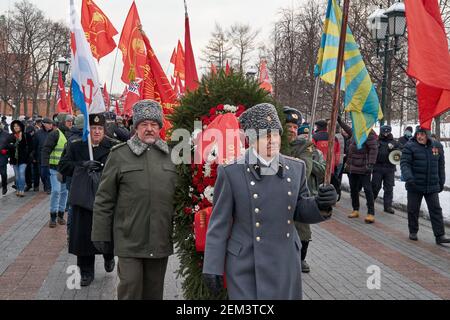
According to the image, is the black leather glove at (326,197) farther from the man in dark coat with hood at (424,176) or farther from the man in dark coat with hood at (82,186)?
the man in dark coat with hood at (424,176)

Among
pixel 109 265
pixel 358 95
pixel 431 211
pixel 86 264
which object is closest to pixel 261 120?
pixel 358 95

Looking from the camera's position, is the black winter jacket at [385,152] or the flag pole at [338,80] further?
the black winter jacket at [385,152]

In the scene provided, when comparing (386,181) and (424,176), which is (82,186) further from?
(386,181)

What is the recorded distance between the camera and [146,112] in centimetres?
455

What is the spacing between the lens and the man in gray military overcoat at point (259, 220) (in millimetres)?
3348

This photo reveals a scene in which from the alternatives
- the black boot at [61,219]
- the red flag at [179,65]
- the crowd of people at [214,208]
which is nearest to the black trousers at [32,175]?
the red flag at [179,65]

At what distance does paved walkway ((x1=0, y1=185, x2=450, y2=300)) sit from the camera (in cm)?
609

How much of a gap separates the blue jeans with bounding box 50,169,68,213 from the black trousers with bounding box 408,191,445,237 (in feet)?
19.6

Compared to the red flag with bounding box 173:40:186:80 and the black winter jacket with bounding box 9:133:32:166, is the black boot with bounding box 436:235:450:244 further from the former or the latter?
the black winter jacket with bounding box 9:133:32:166

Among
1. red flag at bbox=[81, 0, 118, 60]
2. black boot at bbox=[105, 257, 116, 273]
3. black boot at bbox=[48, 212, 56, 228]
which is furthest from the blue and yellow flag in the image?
black boot at bbox=[48, 212, 56, 228]

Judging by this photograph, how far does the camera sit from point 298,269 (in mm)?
3494

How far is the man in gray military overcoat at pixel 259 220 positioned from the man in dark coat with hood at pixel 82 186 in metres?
2.91
